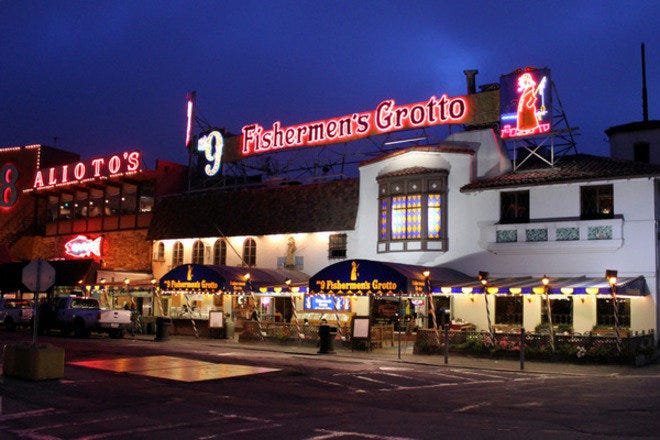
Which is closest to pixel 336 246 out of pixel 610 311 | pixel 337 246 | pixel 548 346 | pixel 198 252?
pixel 337 246

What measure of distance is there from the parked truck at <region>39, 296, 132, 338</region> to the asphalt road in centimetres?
1113

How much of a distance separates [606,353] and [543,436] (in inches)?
490

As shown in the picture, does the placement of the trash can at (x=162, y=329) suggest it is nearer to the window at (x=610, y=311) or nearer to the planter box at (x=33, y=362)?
the planter box at (x=33, y=362)

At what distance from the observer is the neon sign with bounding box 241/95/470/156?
3225 centimetres

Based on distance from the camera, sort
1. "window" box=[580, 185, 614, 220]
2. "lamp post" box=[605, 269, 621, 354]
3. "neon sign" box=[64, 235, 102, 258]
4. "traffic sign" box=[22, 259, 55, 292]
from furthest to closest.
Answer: "neon sign" box=[64, 235, 102, 258] < "window" box=[580, 185, 614, 220] < "lamp post" box=[605, 269, 621, 354] < "traffic sign" box=[22, 259, 55, 292]

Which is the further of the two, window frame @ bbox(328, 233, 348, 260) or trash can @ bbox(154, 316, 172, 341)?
window frame @ bbox(328, 233, 348, 260)

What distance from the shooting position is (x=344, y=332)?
28438 mm

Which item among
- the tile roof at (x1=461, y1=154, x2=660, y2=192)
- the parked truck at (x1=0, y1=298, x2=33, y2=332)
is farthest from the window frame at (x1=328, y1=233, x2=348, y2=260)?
the parked truck at (x1=0, y1=298, x2=33, y2=332)

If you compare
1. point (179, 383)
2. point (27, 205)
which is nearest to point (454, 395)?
point (179, 383)

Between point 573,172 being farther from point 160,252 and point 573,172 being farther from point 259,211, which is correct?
point 160,252

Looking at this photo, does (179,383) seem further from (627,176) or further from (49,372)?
(627,176)

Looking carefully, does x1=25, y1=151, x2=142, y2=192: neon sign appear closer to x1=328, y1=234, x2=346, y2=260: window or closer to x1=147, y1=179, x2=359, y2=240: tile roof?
x1=147, y1=179, x2=359, y2=240: tile roof

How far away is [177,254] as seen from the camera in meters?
39.9

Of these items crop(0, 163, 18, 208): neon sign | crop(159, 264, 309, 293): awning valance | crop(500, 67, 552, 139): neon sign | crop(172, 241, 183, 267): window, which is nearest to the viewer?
crop(500, 67, 552, 139): neon sign
